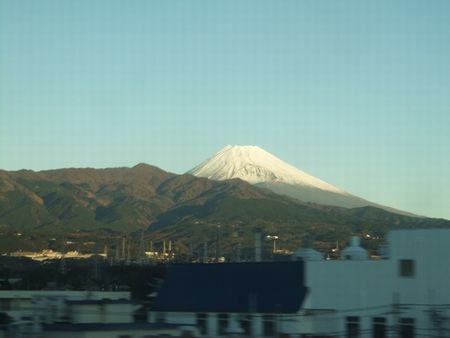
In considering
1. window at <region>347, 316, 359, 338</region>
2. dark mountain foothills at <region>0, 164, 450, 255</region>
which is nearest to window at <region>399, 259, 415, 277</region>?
window at <region>347, 316, 359, 338</region>

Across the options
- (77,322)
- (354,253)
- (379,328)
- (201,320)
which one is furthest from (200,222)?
(77,322)

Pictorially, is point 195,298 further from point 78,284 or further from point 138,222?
point 138,222

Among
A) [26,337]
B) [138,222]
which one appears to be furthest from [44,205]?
[26,337]

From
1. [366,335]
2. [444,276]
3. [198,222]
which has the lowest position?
[366,335]

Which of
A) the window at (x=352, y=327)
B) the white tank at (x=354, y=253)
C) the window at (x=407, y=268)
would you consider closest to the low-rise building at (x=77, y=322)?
the window at (x=352, y=327)

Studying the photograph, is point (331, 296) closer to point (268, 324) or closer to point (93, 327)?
point (268, 324)

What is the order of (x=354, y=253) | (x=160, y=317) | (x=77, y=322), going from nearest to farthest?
1. (x=77, y=322)
2. (x=354, y=253)
3. (x=160, y=317)
